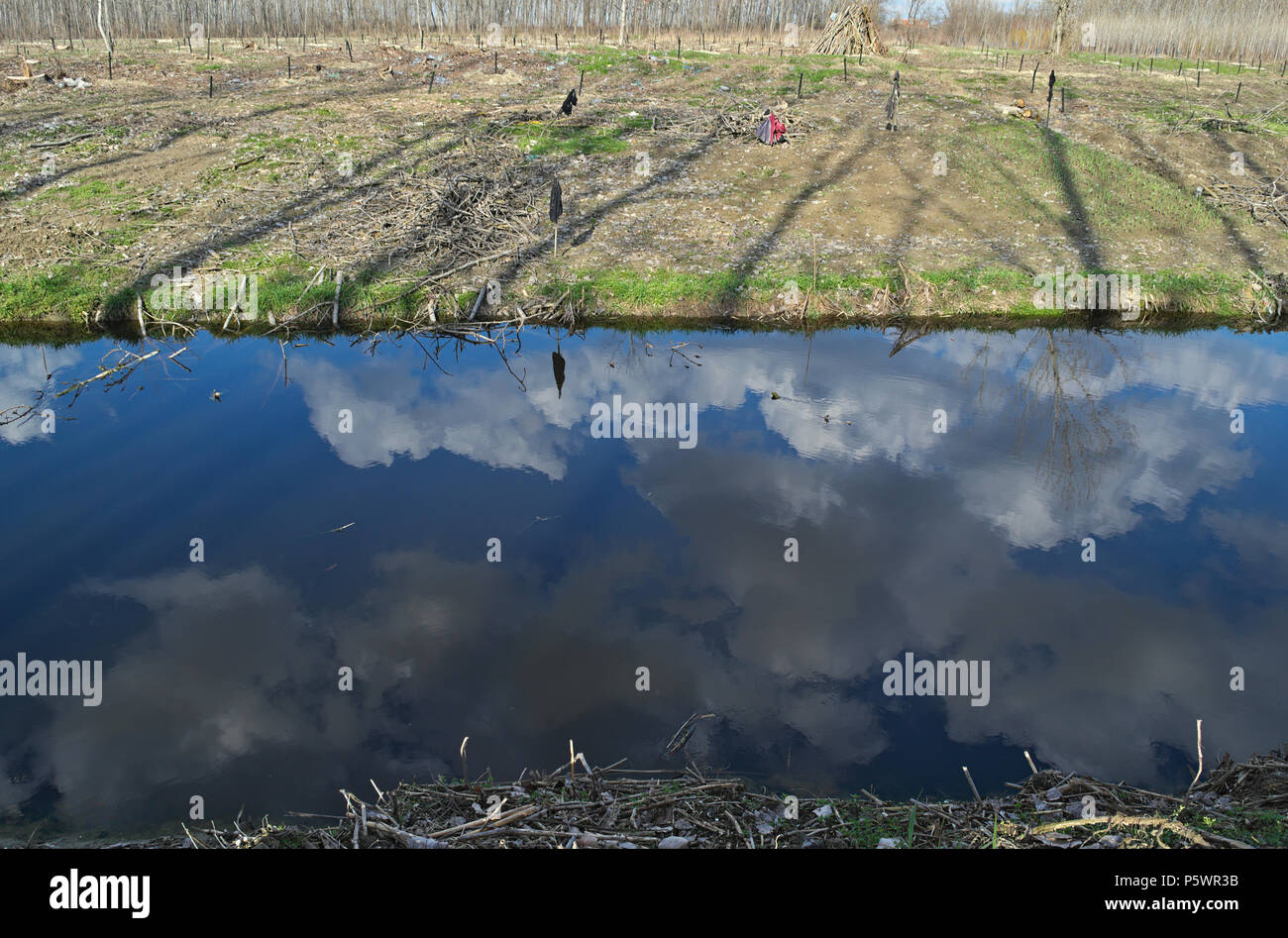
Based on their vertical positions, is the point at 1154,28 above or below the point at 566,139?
above

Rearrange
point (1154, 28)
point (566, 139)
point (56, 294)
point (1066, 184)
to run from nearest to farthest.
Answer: point (56, 294) < point (1066, 184) < point (566, 139) < point (1154, 28)

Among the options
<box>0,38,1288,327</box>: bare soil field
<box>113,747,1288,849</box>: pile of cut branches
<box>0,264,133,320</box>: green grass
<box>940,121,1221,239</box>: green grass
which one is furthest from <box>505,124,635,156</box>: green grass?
<box>113,747,1288,849</box>: pile of cut branches

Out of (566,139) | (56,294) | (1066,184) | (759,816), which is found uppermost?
(566,139)

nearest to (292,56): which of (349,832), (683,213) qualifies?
(683,213)

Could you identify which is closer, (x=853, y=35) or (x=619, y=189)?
(x=619, y=189)

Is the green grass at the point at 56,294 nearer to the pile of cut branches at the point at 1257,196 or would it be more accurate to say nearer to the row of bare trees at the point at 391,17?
the pile of cut branches at the point at 1257,196

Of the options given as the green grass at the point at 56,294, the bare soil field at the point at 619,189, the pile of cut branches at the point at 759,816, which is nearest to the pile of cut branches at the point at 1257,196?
the bare soil field at the point at 619,189

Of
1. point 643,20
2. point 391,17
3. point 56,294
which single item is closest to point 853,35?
point 643,20

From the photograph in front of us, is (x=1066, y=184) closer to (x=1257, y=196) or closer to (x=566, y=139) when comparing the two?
(x=1257, y=196)

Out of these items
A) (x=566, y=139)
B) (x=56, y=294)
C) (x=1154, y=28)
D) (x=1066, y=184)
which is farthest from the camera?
(x=1154, y=28)
